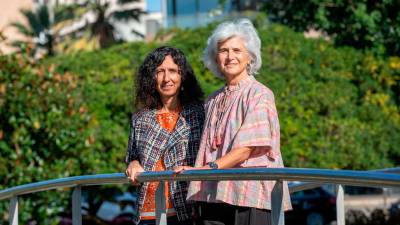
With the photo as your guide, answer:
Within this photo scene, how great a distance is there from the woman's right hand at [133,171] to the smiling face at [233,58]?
69 centimetres

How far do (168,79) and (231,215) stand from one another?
2.94ft

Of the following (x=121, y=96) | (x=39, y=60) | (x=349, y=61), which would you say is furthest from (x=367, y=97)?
(x=39, y=60)

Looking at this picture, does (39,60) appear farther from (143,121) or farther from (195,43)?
(143,121)

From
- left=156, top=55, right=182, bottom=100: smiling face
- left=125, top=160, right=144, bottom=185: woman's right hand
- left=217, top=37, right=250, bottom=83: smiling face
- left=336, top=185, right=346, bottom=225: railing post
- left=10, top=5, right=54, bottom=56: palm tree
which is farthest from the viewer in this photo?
left=10, top=5, right=54, bottom=56: palm tree

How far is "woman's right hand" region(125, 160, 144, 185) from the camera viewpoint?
15.9 feet

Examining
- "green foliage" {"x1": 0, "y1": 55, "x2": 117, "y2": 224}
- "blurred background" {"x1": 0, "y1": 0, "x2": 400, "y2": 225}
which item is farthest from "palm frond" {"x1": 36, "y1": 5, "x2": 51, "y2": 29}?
"green foliage" {"x1": 0, "y1": 55, "x2": 117, "y2": 224}

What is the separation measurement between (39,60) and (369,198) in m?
14.0

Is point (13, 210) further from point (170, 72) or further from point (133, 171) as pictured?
point (170, 72)

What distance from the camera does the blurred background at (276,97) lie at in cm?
1319

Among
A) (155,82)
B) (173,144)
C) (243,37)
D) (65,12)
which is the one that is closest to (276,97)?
(155,82)

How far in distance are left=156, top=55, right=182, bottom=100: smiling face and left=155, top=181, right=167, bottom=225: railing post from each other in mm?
514

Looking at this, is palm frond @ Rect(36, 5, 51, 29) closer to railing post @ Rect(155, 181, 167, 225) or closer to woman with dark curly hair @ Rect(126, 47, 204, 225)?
woman with dark curly hair @ Rect(126, 47, 204, 225)

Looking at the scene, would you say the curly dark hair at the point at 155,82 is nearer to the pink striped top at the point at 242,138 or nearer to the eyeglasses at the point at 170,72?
the eyeglasses at the point at 170,72

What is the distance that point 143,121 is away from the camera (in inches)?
197
